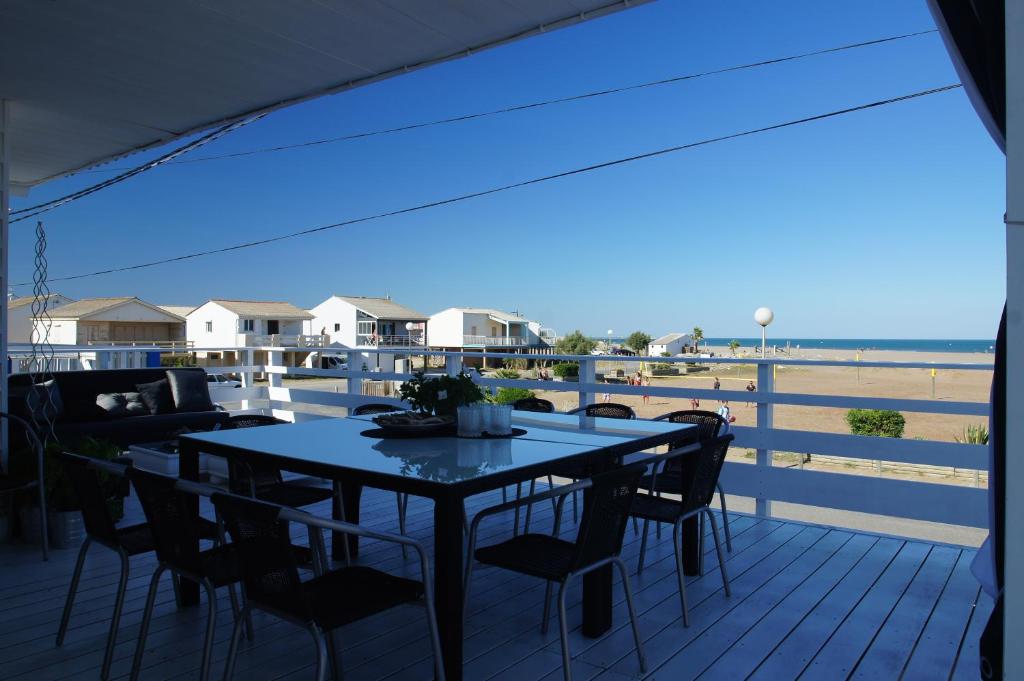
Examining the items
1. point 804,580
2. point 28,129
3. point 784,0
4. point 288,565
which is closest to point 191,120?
point 28,129

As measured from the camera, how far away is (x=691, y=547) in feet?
11.0

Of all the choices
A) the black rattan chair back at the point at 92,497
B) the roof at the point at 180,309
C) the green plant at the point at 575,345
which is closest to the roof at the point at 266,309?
the roof at the point at 180,309

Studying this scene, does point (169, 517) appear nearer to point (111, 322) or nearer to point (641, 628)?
point (641, 628)

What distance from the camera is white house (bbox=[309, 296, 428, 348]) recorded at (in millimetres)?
37469

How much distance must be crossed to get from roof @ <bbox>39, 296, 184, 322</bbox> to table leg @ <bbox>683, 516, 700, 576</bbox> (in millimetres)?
27476

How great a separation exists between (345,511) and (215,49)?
256 cm

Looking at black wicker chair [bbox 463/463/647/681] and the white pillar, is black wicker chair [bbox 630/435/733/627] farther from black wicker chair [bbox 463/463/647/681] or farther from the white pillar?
the white pillar

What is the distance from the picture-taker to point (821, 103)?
24.2 metres

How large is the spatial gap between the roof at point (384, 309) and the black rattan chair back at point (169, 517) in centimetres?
3575

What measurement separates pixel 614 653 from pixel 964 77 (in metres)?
2.03

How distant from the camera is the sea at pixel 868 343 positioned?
66.8 meters

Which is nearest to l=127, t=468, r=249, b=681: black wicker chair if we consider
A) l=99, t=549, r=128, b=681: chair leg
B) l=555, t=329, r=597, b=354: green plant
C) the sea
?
l=99, t=549, r=128, b=681: chair leg

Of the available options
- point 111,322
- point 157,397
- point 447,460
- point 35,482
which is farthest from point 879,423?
point 111,322

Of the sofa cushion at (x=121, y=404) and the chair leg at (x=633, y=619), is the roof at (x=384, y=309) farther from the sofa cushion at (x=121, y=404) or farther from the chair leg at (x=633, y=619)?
the chair leg at (x=633, y=619)
